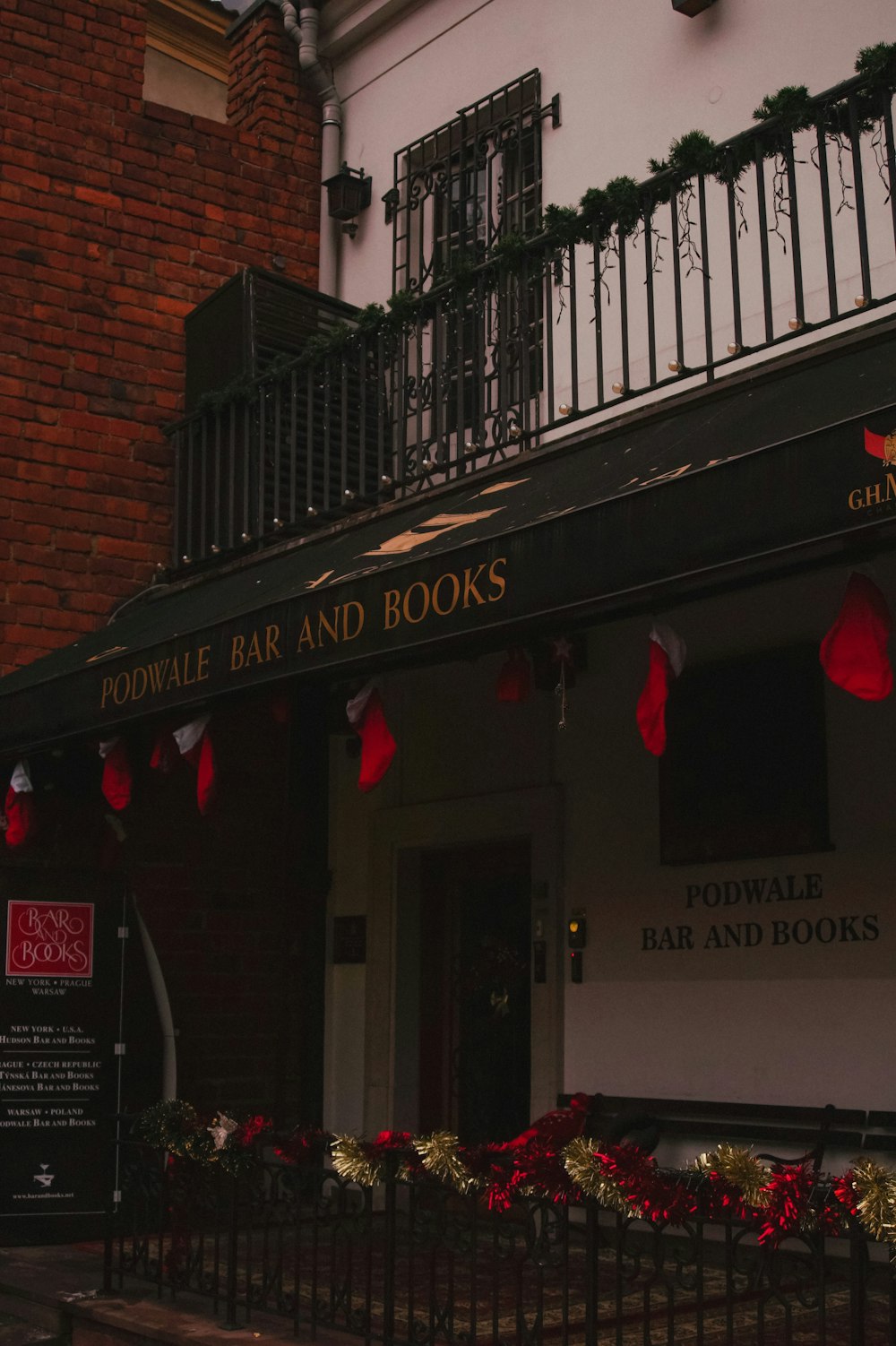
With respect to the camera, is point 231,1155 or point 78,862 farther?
point 78,862

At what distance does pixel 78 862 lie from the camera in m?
8.73

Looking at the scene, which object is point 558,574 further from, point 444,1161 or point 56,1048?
point 56,1048

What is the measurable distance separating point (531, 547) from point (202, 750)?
95.1 inches

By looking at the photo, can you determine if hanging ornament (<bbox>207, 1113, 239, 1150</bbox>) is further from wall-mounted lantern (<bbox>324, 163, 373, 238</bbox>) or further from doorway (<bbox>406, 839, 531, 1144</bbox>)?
wall-mounted lantern (<bbox>324, 163, 373, 238</bbox>)

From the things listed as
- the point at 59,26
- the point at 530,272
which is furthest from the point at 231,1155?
the point at 59,26

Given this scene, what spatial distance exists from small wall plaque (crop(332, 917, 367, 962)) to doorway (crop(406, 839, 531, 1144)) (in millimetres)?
359

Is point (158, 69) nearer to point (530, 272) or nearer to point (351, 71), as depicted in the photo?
point (351, 71)

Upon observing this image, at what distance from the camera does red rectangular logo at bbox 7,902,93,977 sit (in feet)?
26.9

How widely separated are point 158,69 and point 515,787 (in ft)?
35.7

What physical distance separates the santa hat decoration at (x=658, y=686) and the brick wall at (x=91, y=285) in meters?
4.97

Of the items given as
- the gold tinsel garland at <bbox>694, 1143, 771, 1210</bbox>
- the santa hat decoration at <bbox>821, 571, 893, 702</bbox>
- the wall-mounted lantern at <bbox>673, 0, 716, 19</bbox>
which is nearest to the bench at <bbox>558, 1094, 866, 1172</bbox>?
the gold tinsel garland at <bbox>694, 1143, 771, 1210</bbox>

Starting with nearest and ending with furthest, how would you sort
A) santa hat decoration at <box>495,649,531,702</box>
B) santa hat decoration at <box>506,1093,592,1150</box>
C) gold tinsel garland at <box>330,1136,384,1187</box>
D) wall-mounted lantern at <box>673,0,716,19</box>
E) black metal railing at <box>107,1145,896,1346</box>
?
black metal railing at <box>107,1145,896,1346</box>, gold tinsel garland at <box>330,1136,384,1187</box>, santa hat decoration at <box>495,649,531,702</box>, santa hat decoration at <box>506,1093,592,1150</box>, wall-mounted lantern at <box>673,0,716,19</box>

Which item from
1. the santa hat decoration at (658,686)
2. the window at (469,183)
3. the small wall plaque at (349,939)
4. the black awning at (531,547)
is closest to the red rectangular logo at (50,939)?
the black awning at (531,547)

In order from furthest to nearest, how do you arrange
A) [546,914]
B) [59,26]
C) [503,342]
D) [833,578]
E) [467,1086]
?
[59,26] → [467,1086] → [546,914] → [503,342] → [833,578]
